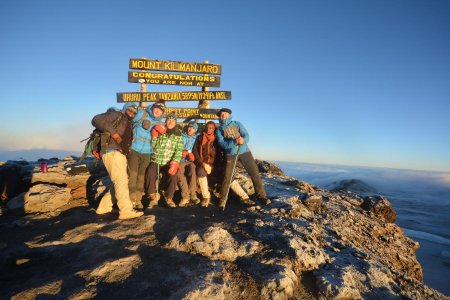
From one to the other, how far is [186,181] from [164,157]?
116 centimetres

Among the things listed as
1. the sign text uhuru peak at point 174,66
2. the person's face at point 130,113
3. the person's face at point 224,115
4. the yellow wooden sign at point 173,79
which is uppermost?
the sign text uhuru peak at point 174,66

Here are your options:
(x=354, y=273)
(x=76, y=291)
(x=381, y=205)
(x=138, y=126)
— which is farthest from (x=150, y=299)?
(x=381, y=205)

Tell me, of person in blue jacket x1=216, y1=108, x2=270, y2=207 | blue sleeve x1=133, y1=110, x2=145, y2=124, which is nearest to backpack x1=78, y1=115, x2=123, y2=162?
blue sleeve x1=133, y1=110, x2=145, y2=124

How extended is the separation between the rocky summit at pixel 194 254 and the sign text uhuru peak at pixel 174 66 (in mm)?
7206

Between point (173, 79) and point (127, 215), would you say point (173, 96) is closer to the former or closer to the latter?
point (173, 79)

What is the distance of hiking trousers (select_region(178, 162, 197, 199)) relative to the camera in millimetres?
7895

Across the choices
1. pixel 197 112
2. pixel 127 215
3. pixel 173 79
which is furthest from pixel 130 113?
pixel 173 79

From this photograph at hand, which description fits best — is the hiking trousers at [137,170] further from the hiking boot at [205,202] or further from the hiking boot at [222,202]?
the hiking boot at [222,202]

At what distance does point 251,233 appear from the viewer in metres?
5.39

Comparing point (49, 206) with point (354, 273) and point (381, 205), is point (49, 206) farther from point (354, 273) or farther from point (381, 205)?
point (381, 205)

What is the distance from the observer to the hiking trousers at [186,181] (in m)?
7.89

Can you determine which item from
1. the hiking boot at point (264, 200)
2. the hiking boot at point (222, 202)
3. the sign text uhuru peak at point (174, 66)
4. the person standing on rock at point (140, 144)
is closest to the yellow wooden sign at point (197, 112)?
the sign text uhuru peak at point (174, 66)

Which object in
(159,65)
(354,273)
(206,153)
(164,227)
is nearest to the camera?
(354,273)

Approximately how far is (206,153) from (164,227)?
3.08 metres
